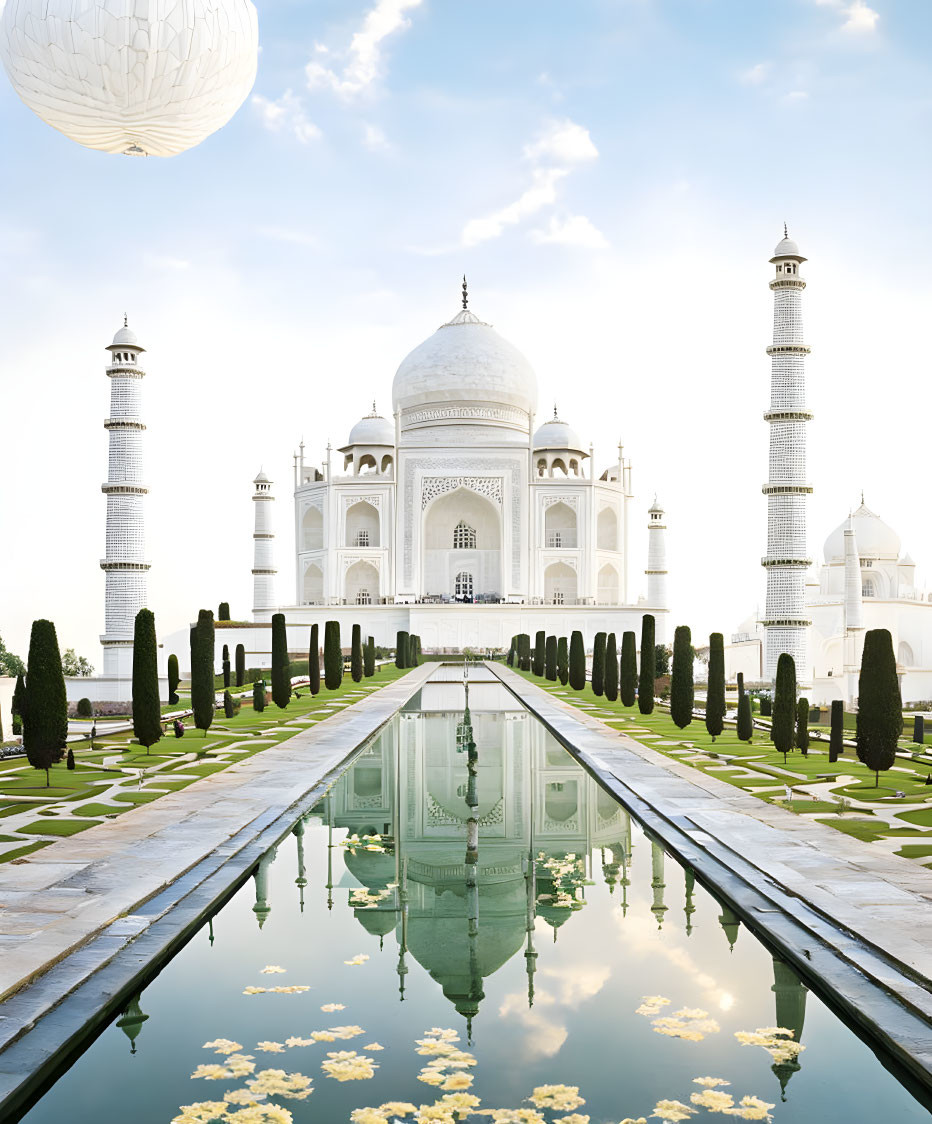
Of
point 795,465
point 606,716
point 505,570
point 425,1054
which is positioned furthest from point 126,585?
point 505,570

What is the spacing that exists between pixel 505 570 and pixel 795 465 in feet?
58.1

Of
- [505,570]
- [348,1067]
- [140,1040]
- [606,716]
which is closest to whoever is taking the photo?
[348,1067]

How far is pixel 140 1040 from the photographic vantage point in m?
3.64

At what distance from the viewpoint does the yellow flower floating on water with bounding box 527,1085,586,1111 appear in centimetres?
314

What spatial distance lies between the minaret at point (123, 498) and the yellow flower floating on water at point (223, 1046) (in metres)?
17.4

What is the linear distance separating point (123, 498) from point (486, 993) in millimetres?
17695

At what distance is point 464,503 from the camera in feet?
139

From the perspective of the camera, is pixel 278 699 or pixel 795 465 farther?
pixel 795 465

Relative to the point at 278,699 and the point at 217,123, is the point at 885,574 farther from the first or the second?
the point at 217,123

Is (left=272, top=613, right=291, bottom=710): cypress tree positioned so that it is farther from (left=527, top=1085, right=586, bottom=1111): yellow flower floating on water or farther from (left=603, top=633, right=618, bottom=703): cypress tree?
(left=527, top=1085, right=586, bottom=1111): yellow flower floating on water

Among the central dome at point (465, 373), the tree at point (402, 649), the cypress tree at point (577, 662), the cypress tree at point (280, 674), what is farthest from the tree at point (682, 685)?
the central dome at point (465, 373)

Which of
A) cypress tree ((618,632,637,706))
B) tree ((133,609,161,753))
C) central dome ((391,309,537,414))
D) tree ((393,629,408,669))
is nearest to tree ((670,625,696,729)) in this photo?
cypress tree ((618,632,637,706))

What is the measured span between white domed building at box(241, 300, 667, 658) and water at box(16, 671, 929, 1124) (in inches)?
1214

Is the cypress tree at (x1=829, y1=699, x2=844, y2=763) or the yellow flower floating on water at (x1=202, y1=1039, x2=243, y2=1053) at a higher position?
the cypress tree at (x1=829, y1=699, x2=844, y2=763)
